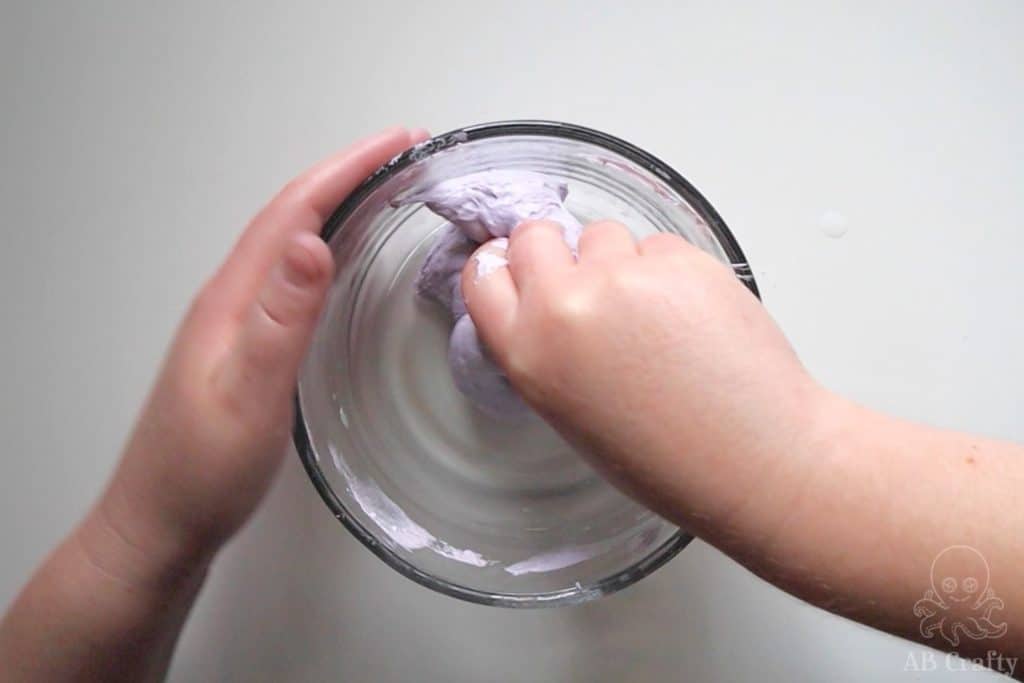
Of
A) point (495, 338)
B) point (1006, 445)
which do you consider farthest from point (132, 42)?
point (1006, 445)

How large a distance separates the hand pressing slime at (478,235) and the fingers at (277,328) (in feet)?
0.30

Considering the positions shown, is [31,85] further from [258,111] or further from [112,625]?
[112,625]

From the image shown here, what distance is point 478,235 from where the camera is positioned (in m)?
0.47

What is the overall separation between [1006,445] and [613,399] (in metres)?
0.20

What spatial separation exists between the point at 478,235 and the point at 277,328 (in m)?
0.14

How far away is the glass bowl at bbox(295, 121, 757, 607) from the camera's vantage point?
47cm

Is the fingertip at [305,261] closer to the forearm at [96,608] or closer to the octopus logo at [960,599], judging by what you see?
the forearm at [96,608]

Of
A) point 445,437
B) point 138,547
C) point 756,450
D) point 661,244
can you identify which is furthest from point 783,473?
point 138,547

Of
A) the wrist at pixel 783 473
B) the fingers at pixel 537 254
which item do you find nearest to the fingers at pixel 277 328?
the fingers at pixel 537 254

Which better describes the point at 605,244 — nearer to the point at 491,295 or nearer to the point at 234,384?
the point at 491,295

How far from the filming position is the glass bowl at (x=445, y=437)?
1.53ft

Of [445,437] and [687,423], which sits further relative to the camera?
[445,437]

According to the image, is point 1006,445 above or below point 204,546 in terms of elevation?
above

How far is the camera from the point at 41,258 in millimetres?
548
